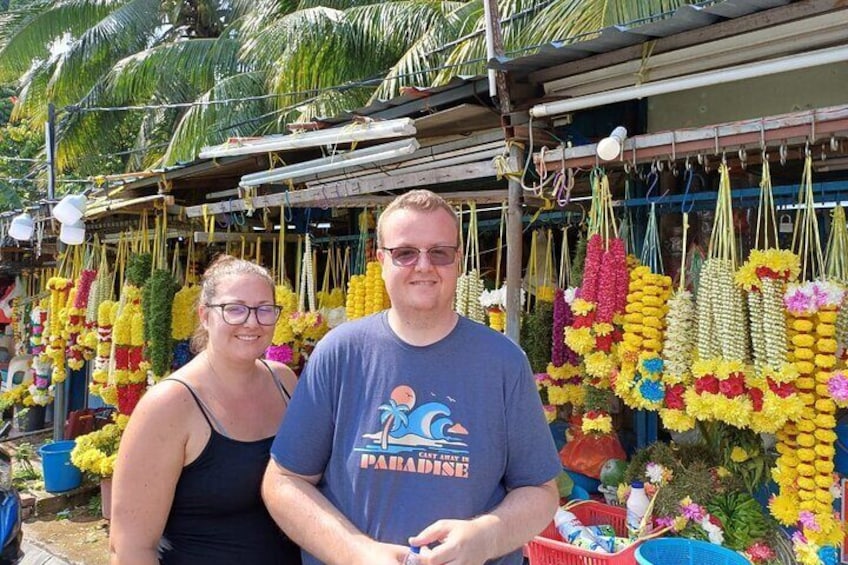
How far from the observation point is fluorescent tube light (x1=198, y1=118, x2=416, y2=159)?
116 inches

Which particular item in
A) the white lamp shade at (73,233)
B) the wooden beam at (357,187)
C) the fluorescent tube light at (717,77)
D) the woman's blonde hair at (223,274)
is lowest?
the woman's blonde hair at (223,274)

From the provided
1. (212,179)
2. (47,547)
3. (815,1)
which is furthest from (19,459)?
(815,1)

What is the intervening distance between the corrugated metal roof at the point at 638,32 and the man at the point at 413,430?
138 cm

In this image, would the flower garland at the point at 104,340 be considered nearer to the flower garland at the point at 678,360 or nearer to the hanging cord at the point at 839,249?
the flower garland at the point at 678,360

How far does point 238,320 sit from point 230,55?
1010 centimetres

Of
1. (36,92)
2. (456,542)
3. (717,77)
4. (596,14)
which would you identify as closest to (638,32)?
(717,77)

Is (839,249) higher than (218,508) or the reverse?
higher

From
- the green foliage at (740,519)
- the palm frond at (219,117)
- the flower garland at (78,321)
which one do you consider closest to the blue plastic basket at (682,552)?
the green foliage at (740,519)

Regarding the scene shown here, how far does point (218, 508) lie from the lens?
158 cm

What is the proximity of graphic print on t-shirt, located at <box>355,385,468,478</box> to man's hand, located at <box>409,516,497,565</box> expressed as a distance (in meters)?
0.12

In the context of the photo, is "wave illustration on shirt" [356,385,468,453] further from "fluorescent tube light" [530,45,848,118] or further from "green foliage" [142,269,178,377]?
"green foliage" [142,269,178,377]

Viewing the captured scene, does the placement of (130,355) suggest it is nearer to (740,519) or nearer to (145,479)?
(145,479)

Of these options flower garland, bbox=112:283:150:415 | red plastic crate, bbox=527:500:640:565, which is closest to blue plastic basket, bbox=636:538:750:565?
red plastic crate, bbox=527:500:640:565

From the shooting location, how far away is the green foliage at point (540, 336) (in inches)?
139
